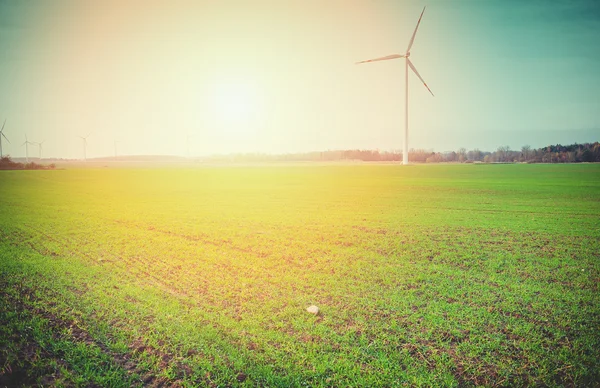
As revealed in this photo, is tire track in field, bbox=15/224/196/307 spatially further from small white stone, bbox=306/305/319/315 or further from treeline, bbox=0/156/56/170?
treeline, bbox=0/156/56/170

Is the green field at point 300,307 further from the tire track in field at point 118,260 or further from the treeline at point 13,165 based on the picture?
the treeline at point 13,165

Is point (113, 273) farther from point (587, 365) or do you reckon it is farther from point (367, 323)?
point (587, 365)

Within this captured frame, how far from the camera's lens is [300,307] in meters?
5.54

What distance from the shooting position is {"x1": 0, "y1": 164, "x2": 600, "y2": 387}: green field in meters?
3.98

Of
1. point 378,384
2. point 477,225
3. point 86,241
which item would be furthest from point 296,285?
point 477,225

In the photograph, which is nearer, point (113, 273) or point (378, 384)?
point (378, 384)

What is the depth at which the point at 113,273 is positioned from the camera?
7.25m

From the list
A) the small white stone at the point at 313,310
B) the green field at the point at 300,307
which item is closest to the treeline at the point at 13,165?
the green field at the point at 300,307

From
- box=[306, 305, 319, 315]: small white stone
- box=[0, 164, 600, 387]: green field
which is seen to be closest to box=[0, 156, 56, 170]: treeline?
box=[0, 164, 600, 387]: green field

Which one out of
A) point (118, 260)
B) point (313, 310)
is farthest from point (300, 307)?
point (118, 260)

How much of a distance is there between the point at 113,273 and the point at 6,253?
4221mm

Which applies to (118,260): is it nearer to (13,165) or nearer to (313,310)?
(313,310)

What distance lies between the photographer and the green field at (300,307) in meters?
3.98

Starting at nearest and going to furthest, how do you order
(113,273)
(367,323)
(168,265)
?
(367,323)
(113,273)
(168,265)
